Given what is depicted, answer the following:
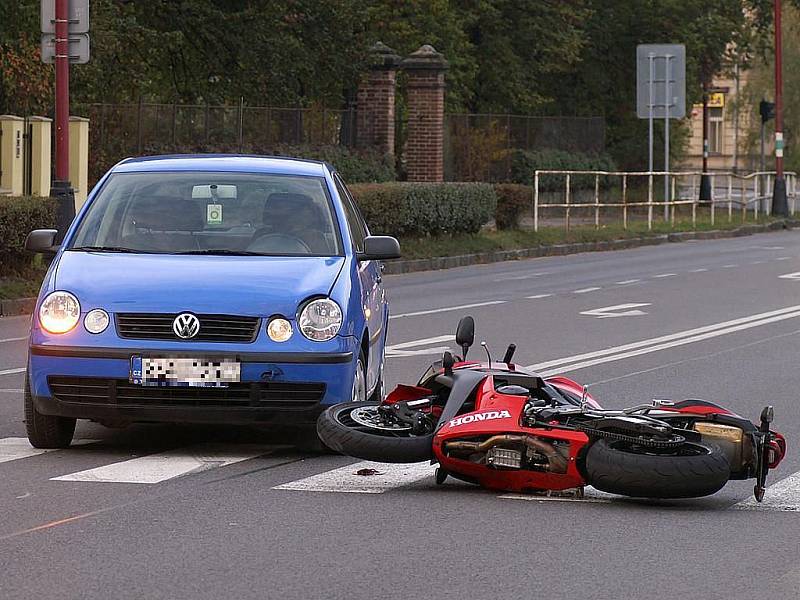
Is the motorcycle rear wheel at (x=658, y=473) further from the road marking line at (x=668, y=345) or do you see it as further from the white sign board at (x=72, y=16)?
the white sign board at (x=72, y=16)

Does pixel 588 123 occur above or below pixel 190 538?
above

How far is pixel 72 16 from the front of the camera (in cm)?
2191

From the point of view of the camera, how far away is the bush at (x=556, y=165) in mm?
47000

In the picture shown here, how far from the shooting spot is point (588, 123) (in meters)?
51.2

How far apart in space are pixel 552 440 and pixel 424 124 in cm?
3040

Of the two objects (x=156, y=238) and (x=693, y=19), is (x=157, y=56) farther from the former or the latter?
(x=156, y=238)

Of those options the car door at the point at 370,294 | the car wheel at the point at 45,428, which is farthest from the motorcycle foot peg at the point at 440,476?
the car wheel at the point at 45,428

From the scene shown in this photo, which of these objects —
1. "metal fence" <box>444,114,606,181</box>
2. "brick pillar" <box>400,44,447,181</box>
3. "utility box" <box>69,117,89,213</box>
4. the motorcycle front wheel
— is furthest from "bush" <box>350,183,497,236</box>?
the motorcycle front wheel

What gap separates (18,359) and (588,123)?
1473 inches

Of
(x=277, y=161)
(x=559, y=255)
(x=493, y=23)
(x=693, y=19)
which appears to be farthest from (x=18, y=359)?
(x=693, y=19)

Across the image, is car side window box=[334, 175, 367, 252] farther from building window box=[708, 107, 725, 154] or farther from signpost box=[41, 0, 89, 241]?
building window box=[708, 107, 725, 154]

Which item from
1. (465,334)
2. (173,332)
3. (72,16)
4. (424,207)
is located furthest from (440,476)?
(424,207)

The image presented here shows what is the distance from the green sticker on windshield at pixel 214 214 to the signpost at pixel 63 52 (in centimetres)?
1124

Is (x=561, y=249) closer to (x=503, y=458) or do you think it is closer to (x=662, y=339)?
(x=662, y=339)
